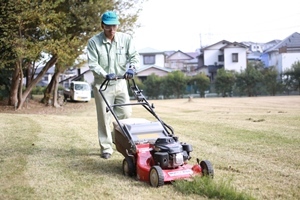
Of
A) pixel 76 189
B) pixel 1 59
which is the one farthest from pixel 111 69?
pixel 1 59

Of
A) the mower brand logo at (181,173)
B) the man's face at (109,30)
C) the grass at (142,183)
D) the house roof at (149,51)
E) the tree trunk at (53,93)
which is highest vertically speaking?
the house roof at (149,51)

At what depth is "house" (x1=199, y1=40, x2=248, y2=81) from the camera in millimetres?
47875

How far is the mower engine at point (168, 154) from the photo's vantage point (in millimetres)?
3875

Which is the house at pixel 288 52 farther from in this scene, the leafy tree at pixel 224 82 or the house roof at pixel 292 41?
the leafy tree at pixel 224 82

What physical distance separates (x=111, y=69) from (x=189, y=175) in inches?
80.7

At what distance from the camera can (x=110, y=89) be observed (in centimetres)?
530

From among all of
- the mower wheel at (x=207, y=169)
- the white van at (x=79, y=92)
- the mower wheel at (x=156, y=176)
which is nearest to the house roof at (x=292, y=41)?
the white van at (x=79, y=92)

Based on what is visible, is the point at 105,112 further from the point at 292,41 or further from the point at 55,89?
the point at 292,41

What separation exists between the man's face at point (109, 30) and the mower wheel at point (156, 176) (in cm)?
205

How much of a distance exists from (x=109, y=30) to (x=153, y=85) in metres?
34.3

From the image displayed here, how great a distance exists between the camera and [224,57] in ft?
160

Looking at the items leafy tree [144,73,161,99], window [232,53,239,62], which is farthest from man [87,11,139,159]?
window [232,53,239,62]

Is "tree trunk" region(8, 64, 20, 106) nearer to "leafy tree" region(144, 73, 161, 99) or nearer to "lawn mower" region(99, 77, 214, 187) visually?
"lawn mower" region(99, 77, 214, 187)

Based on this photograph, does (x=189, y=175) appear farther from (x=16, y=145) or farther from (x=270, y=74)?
(x=270, y=74)
